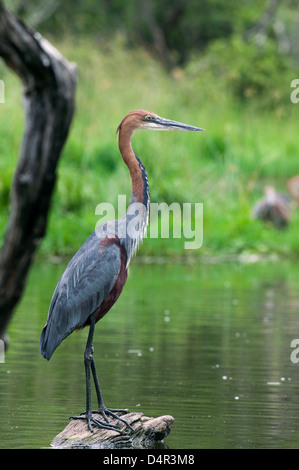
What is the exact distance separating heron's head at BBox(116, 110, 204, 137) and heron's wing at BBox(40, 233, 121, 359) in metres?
0.76

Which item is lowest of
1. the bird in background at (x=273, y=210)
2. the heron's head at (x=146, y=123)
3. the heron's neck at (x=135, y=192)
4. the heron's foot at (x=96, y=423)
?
the heron's foot at (x=96, y=423)

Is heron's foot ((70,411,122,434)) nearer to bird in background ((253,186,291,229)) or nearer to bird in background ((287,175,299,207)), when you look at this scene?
bird in background ((253,186,291,229))

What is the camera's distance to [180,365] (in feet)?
29.2

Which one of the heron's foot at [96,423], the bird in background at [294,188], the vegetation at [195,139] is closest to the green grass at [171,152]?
the vegetation at [195,139]

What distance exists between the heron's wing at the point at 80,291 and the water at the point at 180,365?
0.61m

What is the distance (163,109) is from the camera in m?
23.5

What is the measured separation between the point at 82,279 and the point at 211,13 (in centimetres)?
3069

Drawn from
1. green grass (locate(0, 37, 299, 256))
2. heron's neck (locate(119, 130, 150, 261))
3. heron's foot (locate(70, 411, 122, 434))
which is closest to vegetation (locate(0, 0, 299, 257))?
green grass (locate(0, 37, 299, 256))

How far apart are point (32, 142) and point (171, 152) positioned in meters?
13.8

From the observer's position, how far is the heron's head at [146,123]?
640 centimetres

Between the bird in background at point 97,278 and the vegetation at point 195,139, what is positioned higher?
the vegetation at point 195,139

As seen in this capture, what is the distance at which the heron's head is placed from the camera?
6398mm

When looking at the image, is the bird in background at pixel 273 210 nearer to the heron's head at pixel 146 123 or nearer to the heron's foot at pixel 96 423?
the heron's head at pixel 146 123

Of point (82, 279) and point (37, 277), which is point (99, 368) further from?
point (37, 277)
